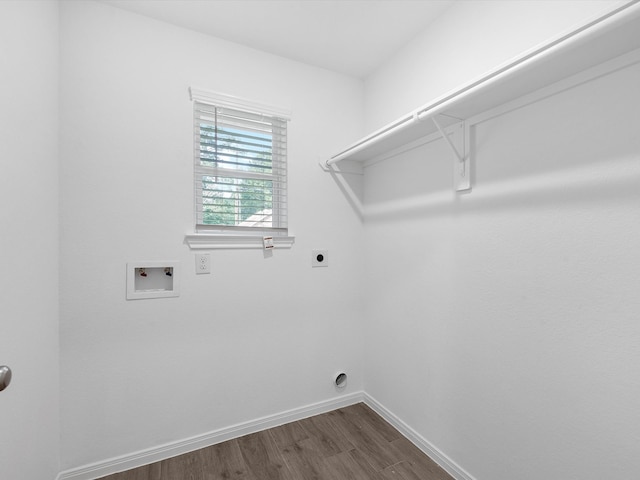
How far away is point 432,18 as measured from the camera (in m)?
1.71

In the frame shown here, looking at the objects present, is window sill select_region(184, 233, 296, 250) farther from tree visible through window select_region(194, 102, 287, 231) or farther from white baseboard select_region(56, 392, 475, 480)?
white baseboard select_region(56, 392, 475, 480)

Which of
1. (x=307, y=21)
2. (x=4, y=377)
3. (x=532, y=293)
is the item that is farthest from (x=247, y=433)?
(x=307, y=21)

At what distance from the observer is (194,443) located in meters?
1.77

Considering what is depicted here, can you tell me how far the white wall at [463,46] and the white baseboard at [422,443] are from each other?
5.99ft

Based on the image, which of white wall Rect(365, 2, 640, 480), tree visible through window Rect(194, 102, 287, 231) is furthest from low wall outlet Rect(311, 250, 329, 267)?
white wall Rect(365, 2, 640, 480)

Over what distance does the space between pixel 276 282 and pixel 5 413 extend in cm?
129

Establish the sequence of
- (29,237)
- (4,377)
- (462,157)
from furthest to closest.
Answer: (462,157) < (29,237) < (4,377)

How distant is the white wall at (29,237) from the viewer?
3.35ft

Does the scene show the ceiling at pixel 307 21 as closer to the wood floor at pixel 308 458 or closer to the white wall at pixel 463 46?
the white wall at pixel 463 46

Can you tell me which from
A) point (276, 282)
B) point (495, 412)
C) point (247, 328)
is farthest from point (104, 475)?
point (495, 412)

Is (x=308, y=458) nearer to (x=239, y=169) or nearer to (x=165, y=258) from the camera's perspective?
Result: (x=165, y=258)

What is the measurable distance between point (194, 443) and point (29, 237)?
1.39 metres

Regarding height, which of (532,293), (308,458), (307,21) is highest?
(307,21)

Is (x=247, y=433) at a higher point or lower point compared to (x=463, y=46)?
lower
